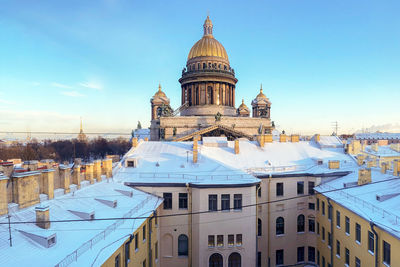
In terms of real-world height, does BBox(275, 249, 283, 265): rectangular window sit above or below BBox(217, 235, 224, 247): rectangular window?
below

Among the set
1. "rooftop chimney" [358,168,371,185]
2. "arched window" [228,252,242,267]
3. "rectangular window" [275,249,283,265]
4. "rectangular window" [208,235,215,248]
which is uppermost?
"rooftop chimney" [358,168,371,185]

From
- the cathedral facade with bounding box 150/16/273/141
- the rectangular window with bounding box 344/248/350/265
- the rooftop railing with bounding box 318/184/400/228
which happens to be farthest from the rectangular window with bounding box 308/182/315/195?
the cathedral facade with bounding box 150/16/273/141

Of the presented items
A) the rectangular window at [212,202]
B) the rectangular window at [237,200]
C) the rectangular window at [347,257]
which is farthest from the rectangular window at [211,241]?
the rectangular window at [347,257]

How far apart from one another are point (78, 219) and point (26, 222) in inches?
106

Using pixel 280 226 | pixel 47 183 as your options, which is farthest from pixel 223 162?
pixel 47 183

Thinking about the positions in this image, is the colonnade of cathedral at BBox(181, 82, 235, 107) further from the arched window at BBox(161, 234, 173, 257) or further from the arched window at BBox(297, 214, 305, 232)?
the arched window at BBox(161, 234, 173, 257)

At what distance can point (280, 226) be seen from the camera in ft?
90.3

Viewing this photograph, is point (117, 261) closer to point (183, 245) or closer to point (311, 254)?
point (183, 245)

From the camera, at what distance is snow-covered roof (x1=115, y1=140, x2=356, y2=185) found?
25516 millimetres

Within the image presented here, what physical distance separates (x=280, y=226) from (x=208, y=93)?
36.5 m

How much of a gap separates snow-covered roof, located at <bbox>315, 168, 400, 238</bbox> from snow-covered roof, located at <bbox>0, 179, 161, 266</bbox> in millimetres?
14946

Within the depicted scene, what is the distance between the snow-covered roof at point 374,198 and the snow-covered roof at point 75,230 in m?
14.9

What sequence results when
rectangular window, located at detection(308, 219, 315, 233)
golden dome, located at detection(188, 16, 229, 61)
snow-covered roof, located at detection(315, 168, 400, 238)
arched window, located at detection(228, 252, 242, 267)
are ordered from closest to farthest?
snow-covered roof, located at detection(315, 168, 400, 238)
arched window, located at detection(228, 252, 242, 267)
rectangular window, located at detection(308, 219, 315, 233)
golden dome, located at detection(188, 16, 229, 61)

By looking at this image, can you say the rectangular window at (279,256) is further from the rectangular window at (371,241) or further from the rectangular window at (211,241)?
the rectangular window at (371,241)
